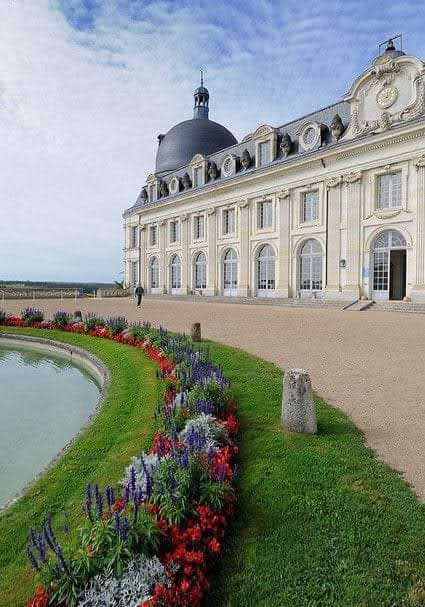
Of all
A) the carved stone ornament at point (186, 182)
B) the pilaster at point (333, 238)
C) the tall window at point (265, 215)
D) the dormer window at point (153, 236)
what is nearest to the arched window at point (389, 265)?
the pilaster at point (333, 238)

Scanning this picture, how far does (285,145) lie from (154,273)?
61.3ft

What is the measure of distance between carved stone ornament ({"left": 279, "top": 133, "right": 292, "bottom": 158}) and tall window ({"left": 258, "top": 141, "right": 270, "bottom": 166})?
1289 millimetres

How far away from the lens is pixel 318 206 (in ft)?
86.4

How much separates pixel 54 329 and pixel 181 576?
11889 mm

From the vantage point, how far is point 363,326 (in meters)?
13.6

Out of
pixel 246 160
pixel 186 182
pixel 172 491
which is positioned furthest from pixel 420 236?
pixel 172 491

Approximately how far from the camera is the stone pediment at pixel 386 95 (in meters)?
21.5

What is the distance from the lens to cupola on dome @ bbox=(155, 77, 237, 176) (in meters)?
41.2

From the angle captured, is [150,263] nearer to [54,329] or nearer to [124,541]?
[54,329]

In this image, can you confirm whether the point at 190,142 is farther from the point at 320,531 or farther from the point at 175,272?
the point at 320,531

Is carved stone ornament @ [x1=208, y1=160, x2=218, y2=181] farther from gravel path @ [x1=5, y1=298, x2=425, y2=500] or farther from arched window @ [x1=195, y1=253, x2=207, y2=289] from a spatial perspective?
gravel path @ [x1=5, y1=298, x2=425, y2=500]

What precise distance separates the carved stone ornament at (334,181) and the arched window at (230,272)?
370 inches

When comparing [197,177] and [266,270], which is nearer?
[266,270]

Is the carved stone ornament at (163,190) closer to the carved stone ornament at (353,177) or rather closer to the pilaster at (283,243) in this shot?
the pilaster at (283,243)
